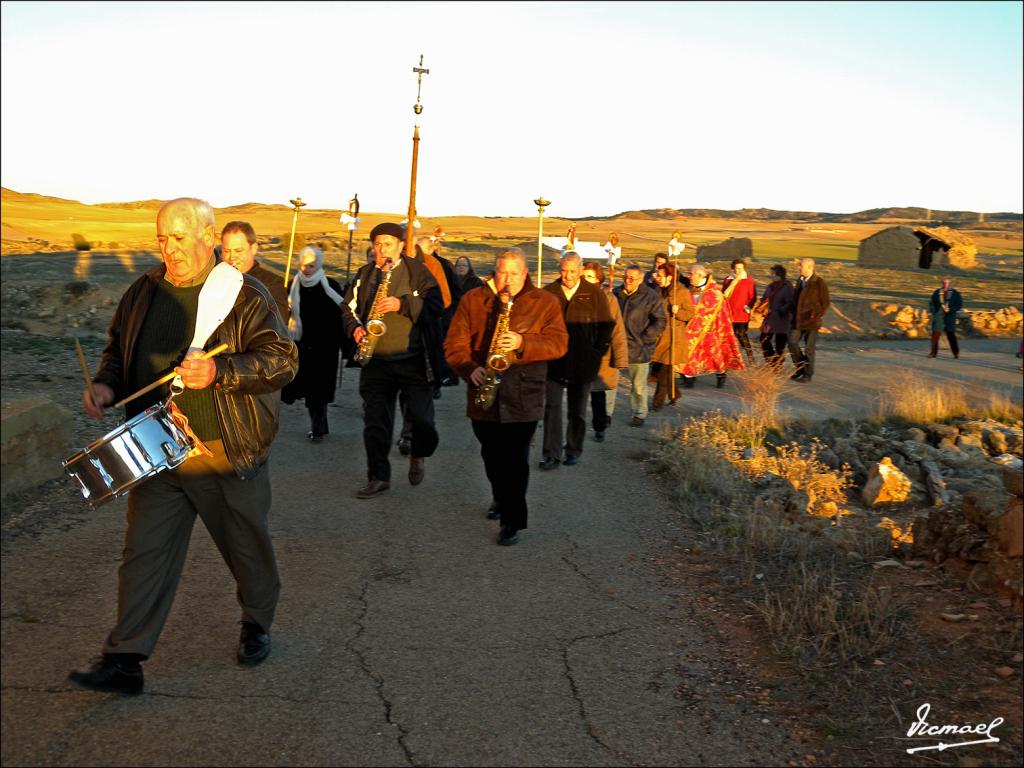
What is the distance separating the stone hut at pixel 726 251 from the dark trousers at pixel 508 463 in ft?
167

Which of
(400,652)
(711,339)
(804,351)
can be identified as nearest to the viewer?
(400,652)

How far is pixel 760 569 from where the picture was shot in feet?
21.7

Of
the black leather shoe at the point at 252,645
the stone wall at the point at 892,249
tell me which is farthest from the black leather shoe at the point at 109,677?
the stone wall at the point at 892,249

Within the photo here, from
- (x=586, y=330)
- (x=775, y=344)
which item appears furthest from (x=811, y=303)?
(x=586, y=330)

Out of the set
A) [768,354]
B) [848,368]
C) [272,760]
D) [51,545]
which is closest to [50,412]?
[51,545]

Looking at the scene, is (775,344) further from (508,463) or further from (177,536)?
(177,536)

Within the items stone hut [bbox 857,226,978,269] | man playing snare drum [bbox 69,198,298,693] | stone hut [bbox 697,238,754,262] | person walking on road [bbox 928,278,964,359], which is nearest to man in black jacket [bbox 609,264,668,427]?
man playing snare drum [bbox 69,198,298,693]

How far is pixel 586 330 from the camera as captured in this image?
9.74 m

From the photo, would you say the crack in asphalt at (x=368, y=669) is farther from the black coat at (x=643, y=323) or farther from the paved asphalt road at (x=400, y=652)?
the black coat at (x=643, y=323)

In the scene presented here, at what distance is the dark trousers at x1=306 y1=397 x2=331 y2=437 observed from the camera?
10.3m

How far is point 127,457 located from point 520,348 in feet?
11.2

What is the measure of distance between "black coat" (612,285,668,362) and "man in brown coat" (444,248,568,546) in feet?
15.1

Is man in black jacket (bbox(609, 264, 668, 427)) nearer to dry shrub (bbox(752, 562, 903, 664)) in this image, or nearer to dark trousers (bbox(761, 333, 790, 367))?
dark trousers (bbox(761, 333, 790, 367))

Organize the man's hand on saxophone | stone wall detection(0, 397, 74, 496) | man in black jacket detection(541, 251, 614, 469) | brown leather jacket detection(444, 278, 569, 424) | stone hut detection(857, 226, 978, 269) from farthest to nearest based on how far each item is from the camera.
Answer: stone hut detection(857, 226, 978, 269)
man in black jacket detection(541, 251, 614, 469)
stone wall detection(0, 397, 74, 496)
brown leather jacket detection(444, 278, 569, 424)
the man's hand on saxophone
